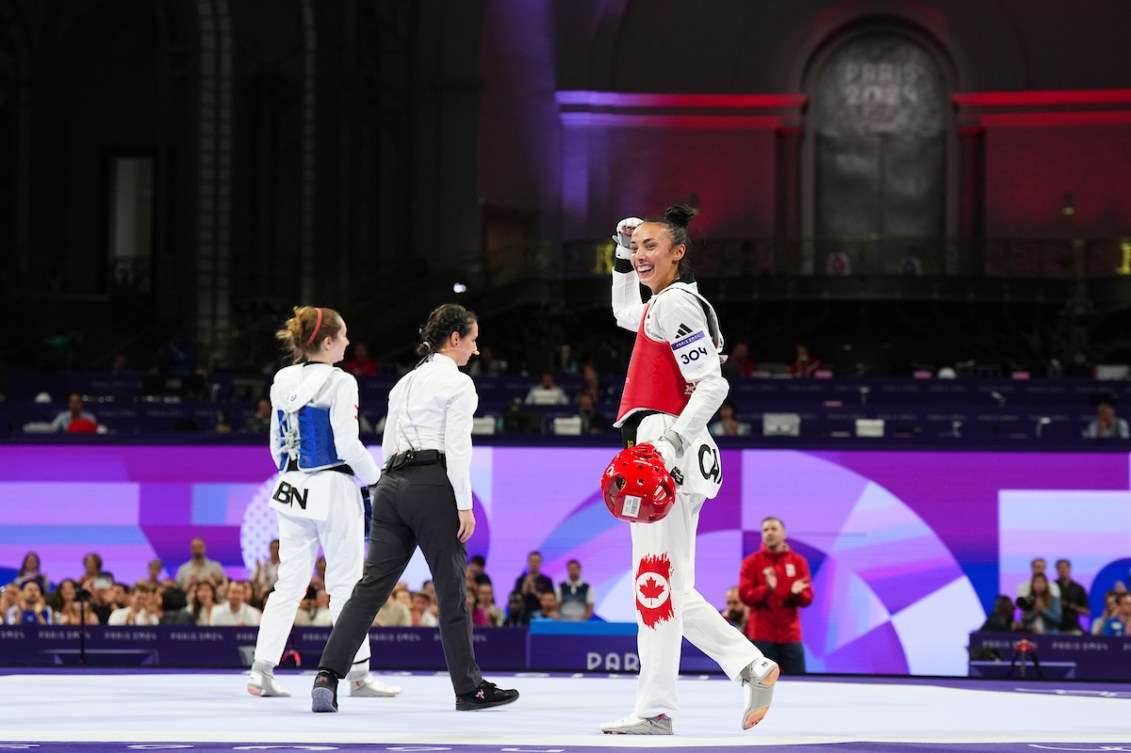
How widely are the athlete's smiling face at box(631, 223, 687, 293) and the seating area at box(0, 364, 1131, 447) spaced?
8.07m

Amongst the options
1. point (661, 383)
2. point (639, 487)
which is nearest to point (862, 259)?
point (661, 383)

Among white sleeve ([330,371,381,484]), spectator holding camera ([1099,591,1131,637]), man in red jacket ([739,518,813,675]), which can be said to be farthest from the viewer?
spectator holding camera ([1099,591,1131,637])

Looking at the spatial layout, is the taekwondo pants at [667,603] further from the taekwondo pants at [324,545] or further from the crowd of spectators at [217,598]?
the crowd of spectators at [217,598]

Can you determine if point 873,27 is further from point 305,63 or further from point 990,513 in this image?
point 990,513

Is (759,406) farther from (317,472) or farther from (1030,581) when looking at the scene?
(317,472)

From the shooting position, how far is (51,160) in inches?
1227

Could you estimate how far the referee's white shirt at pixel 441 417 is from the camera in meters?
6.88

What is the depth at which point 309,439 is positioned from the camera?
744 cm

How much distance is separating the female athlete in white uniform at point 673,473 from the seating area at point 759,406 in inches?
321

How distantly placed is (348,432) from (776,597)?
399 centimetres

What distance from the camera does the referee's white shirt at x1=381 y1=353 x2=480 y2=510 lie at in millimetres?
6875

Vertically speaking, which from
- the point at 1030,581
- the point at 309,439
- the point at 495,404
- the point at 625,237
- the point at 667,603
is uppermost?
the point at 625,237

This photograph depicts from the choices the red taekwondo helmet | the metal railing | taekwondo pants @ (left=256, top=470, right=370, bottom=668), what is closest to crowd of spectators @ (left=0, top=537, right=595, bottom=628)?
taekwondo pants @ (left=256, top=470, right=370, bottom=668)

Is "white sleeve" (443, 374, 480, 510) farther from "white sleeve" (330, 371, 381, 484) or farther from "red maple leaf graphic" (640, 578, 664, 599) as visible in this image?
"red maple leaf graphic" (640, 578, 664, 599)
